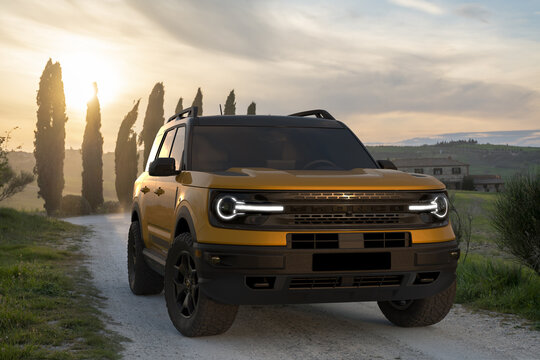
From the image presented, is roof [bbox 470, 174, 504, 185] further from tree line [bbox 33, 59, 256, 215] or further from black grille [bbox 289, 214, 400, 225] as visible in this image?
black grille [bbox 289, 214, 400, 225]

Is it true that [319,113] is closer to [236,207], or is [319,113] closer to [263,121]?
[263,121]

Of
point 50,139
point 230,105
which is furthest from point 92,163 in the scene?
point 230,105

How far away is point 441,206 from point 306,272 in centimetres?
138

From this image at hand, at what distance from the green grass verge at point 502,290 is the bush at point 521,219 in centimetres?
32

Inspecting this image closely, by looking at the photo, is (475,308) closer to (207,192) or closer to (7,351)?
(207,192)

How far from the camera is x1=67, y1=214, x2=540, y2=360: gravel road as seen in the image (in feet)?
16.1

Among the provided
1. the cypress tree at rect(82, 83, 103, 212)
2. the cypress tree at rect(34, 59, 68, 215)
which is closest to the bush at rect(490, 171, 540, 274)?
the cypress tree at rect(34, 59, 68, 215)

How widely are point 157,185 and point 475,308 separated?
3.94m

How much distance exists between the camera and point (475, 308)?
7008 mm

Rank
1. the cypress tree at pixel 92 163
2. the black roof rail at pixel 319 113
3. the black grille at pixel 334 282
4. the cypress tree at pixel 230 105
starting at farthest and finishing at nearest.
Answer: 1. the cypress tree at pixel 230 105
2. the cypress tree at pixel 92 163
3. the black roof rail at pixel 319 113
4. the black grille at pixel 334 282

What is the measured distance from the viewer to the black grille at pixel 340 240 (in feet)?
15.4

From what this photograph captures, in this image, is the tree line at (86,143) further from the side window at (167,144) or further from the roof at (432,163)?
the roof at (432,163)

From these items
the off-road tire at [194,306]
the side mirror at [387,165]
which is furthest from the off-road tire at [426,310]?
the off-road tire at [194,306]

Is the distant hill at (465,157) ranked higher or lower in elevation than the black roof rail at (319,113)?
higher
